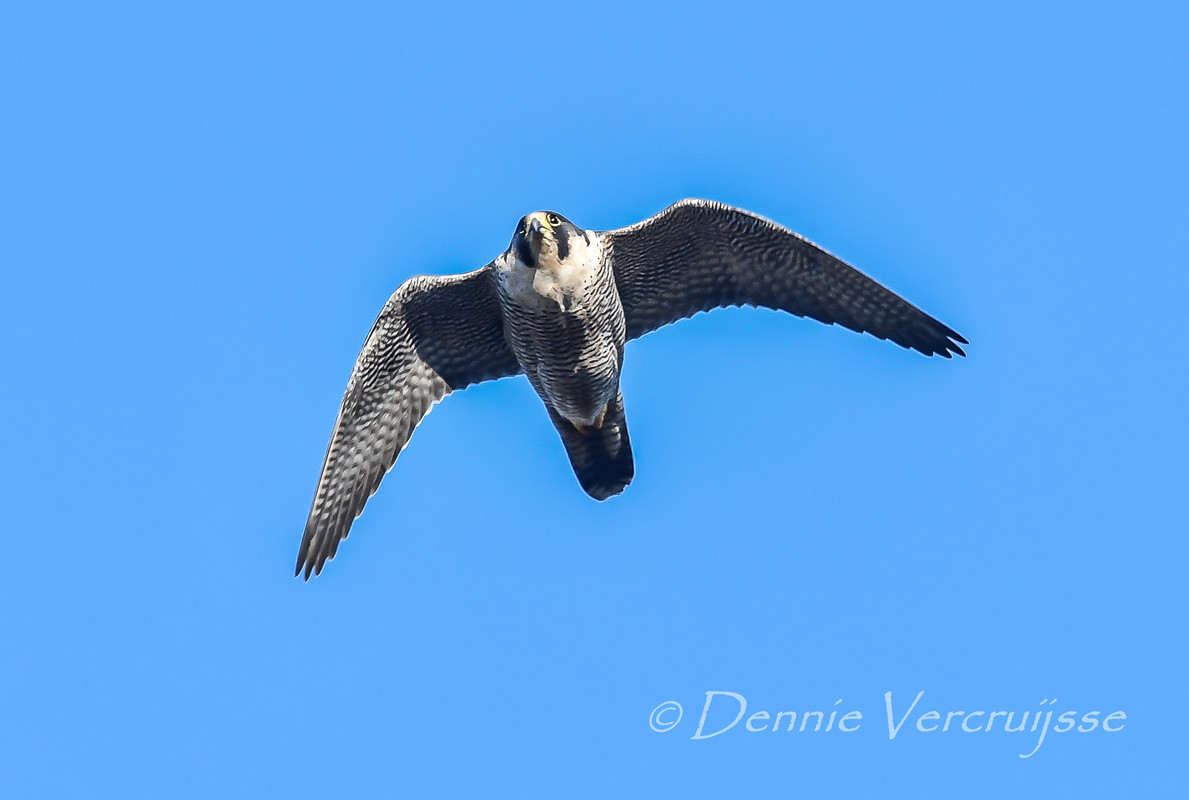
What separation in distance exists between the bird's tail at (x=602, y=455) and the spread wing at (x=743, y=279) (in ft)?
3.08

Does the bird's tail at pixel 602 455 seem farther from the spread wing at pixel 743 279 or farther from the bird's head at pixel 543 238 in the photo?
the bird's head at pixel 543 238

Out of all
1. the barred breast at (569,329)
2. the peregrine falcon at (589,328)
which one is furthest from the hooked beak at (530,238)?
the peregrine falcon at (589,328)

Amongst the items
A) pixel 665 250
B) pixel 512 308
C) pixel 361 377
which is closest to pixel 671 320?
pixel 665 250

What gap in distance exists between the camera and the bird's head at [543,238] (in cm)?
1327

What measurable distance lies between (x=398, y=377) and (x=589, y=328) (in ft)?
6.73

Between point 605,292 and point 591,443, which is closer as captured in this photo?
point 605,292

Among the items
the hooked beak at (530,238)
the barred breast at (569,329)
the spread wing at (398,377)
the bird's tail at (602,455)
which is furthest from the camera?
the bird's tail at (602,455)

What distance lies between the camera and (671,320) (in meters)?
14.8

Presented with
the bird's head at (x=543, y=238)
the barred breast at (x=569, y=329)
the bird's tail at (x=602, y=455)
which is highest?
the bird's head at (x=543, y=238)

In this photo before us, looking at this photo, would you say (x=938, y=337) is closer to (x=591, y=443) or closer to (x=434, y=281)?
(x=591, y=443)

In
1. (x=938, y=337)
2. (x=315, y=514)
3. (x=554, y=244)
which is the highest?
(x=554, y=244)

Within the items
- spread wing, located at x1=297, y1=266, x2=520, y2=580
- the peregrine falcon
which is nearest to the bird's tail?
the peregrine falcon

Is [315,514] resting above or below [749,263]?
below

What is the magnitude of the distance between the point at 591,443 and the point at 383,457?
1.92 metres
